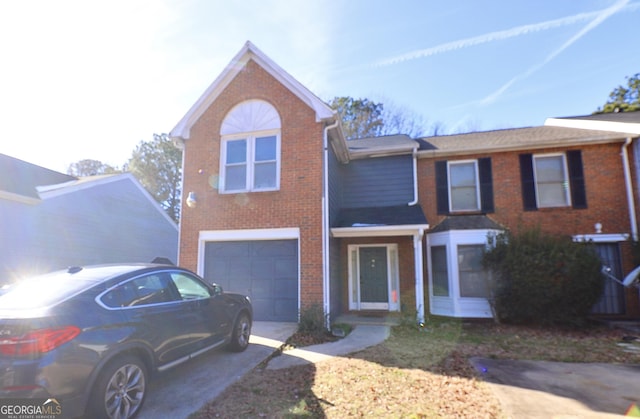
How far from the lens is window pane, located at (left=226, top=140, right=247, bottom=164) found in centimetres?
928

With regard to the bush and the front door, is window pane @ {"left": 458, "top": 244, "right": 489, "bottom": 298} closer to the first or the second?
the bush

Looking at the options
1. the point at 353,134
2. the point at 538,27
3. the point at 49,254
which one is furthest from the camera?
the point at 353,134

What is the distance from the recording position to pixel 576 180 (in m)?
9.80

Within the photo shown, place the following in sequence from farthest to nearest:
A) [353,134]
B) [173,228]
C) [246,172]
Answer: [353,134], [173,228], [246,172]

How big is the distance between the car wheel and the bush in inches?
254

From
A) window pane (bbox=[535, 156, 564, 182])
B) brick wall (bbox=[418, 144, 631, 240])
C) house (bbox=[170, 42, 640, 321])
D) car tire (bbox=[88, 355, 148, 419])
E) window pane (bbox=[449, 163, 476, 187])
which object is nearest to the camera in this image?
car tire (bbox=[88, 355, 148, 419])

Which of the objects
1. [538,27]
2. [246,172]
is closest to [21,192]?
[246,172]

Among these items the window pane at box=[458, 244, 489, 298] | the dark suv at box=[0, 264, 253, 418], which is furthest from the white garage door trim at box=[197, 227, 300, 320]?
the window pane at box=[458, 244, 489, 298]

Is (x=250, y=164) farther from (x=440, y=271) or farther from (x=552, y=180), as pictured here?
(x=552, y=180)

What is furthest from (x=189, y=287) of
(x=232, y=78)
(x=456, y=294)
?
(x=456, y=294)

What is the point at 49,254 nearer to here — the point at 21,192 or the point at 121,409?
the point at 21,192

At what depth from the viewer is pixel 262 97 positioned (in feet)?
30.3

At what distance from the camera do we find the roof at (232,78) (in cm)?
873

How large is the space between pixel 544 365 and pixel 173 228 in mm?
17374
